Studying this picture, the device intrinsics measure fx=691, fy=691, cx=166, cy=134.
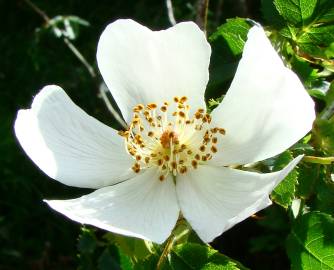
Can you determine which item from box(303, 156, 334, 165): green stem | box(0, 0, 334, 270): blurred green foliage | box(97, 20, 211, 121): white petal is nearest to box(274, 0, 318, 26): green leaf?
box(0, 0, 334, 270): blurred green foliage

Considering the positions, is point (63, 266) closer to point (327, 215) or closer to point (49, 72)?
point (49, 72)

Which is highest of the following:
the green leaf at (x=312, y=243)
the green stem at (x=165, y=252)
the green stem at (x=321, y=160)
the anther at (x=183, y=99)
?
the anther at (x=183, y=99)

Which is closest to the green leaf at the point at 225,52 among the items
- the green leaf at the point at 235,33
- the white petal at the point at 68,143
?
the green leaf at the point at 235,33

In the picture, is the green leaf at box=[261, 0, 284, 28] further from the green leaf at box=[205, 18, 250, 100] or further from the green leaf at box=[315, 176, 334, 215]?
the green leaf at box=[315, 176, 334, 215]

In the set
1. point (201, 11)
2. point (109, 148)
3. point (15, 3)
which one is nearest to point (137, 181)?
point (109, 148)

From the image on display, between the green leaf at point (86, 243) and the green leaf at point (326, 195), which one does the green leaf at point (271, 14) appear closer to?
the green leaf at point (326, 195)
